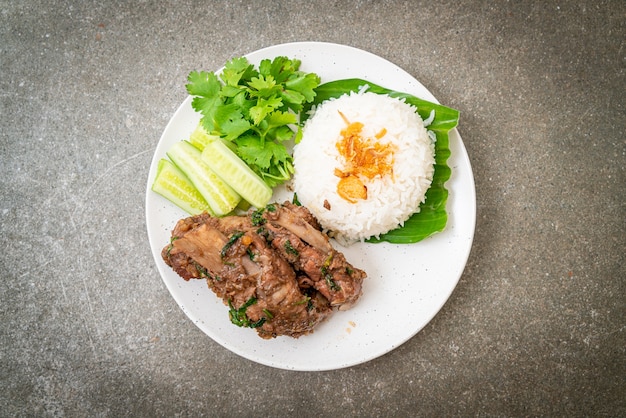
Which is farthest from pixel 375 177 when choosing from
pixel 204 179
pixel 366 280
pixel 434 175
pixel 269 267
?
pixel 204 179

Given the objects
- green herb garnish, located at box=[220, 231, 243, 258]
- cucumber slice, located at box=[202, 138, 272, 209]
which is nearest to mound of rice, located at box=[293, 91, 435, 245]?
cucumber slice, located at box=[202, 138, 272, 209]

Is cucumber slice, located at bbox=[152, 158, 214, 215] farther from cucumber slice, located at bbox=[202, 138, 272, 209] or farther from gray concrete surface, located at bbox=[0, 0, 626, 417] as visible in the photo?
gray concrete surface, located at bbox=[0, 0, 626, 417]

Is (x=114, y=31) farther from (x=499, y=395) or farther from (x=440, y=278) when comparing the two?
(x=499, y=395)

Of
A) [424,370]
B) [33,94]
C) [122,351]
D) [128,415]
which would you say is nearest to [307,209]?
[424,370]

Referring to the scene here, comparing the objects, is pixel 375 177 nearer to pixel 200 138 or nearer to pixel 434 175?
pixel 434 175

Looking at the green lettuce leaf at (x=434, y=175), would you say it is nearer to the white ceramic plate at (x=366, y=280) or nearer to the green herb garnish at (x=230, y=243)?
the white ceramic plate at (x=366, y=280)
